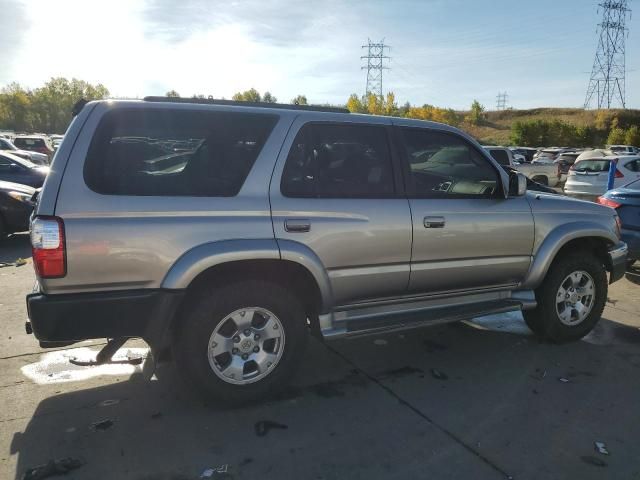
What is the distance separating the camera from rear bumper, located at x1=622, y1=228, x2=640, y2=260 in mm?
6648

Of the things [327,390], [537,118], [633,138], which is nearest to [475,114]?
[537,118]

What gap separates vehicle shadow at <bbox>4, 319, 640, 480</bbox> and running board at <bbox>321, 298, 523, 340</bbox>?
1.55 ft

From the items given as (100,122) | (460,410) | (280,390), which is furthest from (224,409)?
(100,122)

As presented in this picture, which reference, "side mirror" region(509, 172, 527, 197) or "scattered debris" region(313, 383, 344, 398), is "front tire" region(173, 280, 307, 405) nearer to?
"scattered debris" region(313, 383, 344, 398)

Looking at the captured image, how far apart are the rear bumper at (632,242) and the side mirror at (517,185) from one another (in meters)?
3.38

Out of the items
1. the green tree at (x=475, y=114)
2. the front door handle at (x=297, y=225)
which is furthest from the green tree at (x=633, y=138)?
the front door handle at (x=297, y=225)

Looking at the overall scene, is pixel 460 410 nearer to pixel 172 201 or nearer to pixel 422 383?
pixel 422 383

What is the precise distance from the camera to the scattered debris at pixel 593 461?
2.93 m

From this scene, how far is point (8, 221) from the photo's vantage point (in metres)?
8.66

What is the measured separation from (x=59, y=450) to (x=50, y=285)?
956 millimetres

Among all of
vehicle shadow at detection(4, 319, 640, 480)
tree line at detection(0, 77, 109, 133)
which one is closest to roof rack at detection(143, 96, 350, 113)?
vehicle shadow at detection(4, 319, 640, 480)

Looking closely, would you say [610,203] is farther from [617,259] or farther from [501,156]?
[501,156]

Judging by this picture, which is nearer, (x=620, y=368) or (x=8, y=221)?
(x=620, y=368)

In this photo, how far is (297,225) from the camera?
3.42 metres
